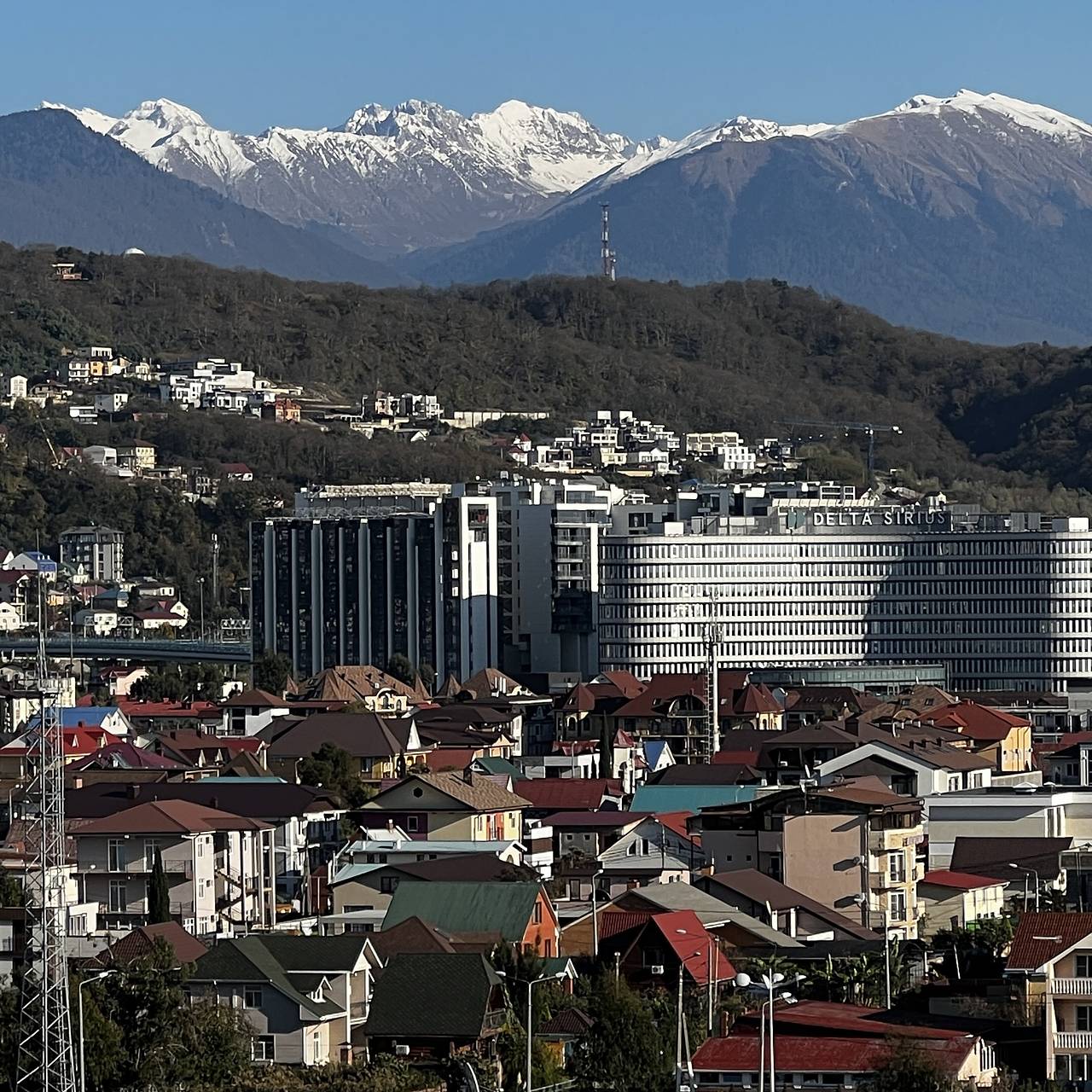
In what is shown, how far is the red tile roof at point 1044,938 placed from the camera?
43.0 metres

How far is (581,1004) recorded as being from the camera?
47031 millimetres

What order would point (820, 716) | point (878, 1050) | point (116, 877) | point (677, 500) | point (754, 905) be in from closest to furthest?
point (878, 1050) → point (754, 905) → point (116, 877) → point (820, 716) → point (677, 500)

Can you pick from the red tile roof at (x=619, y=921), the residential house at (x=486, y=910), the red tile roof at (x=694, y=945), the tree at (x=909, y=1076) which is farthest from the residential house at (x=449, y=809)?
the tree at (x=909, y=1076)

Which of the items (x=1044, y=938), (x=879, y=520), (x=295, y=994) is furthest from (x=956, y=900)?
(x=879, y=520)

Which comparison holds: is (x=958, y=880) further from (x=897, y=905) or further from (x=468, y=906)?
(x=468, y=906)

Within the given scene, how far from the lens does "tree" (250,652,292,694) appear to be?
133350 millimetres

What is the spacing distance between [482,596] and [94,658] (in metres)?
21.3

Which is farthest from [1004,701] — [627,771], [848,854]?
[848,854]

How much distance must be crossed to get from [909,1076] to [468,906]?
53.2 ft

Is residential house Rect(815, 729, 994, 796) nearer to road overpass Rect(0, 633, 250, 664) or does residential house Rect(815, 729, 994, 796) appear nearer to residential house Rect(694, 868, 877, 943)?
residential house Rect(694, 868, 877, 943)

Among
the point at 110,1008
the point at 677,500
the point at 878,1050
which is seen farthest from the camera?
the point at 677,500

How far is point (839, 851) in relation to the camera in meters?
62.3

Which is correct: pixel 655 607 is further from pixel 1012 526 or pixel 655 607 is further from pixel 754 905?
Result: pixel 754 905

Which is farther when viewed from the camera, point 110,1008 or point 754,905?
point 754,905
